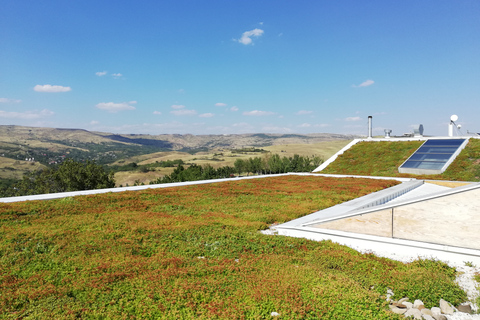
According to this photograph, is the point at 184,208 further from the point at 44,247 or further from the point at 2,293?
the point at 2,293

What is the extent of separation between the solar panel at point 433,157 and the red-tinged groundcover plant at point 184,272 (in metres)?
28.7

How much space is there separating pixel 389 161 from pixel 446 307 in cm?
3789

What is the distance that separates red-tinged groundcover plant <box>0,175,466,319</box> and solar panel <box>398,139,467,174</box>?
28677mm

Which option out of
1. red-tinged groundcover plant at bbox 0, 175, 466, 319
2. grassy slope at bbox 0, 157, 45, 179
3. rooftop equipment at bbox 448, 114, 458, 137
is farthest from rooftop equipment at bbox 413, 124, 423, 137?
grassy slope at bbox 0, 157, 45, 179

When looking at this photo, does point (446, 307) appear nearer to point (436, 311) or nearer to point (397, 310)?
point (436, 311)

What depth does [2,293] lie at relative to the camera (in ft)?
23.5

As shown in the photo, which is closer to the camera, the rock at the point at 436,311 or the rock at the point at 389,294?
the rock at the point at 436,311

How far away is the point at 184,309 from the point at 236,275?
223cm

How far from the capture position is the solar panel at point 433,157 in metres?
35.1

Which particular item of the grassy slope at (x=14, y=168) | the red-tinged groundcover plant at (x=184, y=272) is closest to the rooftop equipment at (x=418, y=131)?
the red-tinged groundcover plant at (x=184, y=272)

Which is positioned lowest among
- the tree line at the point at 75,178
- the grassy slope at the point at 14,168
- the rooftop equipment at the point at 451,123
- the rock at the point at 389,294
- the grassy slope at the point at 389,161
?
the grassy slope at the point at 14,168

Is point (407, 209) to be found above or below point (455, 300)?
above

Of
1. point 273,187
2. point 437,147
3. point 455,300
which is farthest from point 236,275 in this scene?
point 437,147

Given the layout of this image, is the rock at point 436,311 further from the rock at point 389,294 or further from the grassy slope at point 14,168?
the grassy slope at point 14,168
